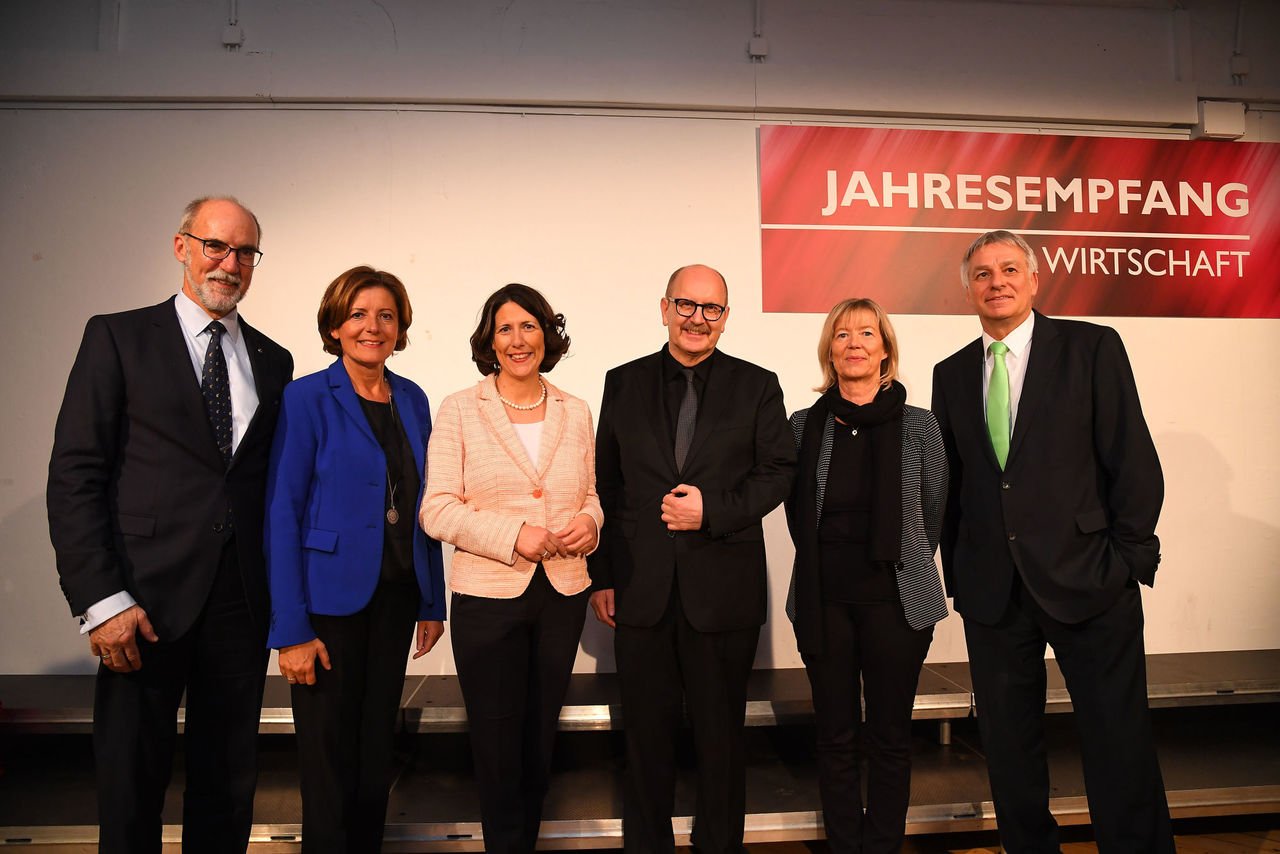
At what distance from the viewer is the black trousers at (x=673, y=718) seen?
1.95m

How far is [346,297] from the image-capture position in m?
1.90

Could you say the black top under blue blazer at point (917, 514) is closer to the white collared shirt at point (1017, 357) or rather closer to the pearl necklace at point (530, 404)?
the white collared shirt at point (1017, 357)

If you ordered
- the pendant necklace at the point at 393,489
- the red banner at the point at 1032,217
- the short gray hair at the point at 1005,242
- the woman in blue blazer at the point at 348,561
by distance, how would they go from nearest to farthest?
1. the woman in blue blazer at the point at 348,561
2. the pendant necklace at the point at 393,489
3. the short gray hair at the point at 1005,242
4. the red banner at the point at 1032,217

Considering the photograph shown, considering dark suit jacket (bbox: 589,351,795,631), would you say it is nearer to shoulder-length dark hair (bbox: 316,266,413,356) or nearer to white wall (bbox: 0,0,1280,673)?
shoulder-length dark hair (bbox: 316,266,413,356)

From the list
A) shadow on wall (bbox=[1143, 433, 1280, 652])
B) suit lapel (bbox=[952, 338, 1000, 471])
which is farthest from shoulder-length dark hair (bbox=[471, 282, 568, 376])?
shadow on wall (bbox=[1143, 433, 1280, 652])

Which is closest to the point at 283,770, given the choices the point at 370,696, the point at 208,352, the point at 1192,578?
the point at 370,696

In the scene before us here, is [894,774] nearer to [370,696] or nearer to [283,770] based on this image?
[370,696]

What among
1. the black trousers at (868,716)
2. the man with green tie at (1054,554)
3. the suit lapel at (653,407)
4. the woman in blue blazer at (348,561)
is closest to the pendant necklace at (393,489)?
the woman in blue blazer at (348,561)

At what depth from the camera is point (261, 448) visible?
186cm

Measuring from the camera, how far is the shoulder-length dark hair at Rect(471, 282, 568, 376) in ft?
6.37

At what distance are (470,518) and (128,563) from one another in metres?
0.82

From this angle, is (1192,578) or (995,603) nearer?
(995,603)

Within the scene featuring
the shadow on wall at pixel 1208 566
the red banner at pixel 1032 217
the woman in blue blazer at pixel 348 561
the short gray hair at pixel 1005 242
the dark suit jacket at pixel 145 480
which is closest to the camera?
the dark suit jacket at pixel 145 480

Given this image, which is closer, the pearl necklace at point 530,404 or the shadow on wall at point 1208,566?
the pearl necklace at point 530,404
